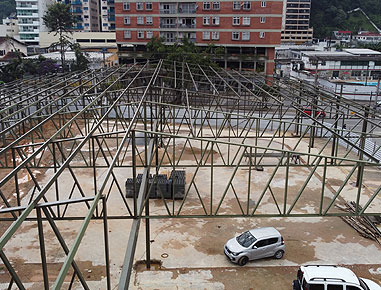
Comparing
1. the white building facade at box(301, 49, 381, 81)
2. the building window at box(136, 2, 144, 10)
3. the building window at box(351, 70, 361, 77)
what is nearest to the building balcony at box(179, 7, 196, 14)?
the building window at box(136, 2, 144, 10)

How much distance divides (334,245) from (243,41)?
3935 cm

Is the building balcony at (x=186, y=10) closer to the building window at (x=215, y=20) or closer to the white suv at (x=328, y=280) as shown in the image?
the building window at (x=215, y=20)

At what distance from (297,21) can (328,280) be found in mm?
108093

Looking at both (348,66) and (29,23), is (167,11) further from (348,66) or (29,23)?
(29,23)

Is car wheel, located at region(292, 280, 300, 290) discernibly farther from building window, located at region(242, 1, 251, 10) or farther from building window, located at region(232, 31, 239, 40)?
building window, located at region(242, 1, 251, 10)

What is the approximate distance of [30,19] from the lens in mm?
85125

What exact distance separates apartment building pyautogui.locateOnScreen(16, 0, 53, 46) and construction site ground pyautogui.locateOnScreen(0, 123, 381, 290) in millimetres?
76863

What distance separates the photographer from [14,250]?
1465cm

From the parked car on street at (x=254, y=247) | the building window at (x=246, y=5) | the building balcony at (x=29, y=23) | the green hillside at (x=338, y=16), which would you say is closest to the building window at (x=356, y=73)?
the building window at (x=246, y=5)

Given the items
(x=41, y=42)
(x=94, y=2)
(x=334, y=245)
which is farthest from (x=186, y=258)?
(x=94, y=2)

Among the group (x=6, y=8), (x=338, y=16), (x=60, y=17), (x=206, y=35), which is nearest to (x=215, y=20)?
(x=206, y=35)

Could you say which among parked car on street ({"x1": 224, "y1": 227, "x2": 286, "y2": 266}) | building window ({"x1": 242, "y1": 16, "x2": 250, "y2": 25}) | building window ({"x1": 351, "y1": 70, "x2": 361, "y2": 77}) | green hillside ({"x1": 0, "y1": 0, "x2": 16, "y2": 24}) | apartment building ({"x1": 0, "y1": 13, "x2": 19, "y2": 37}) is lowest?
parked car on street ({"x1": 224, "y1": 227, "x2": 286, "y2": 266})

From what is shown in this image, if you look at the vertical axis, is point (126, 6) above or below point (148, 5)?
below

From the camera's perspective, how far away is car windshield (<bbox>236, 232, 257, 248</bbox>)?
14026mm
